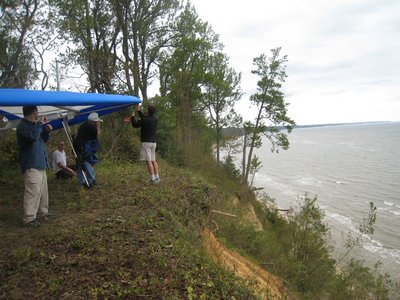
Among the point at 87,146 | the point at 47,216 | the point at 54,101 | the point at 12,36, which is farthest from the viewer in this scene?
the point at 12,36

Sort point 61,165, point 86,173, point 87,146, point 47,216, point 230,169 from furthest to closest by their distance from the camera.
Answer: point 230,169, point 61,165, point 86,173, point 87,146, point 47,216

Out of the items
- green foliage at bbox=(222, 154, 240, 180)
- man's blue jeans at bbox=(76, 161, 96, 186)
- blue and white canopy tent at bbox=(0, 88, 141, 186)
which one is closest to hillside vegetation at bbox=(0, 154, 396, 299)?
man's blue jeans at bbox=(76, 161, 96, 186)

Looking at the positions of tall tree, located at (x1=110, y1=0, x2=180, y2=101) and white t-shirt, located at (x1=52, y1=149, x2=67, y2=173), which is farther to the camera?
tall tree, located at (x1=110, y1=0, x2=180, y2=101)

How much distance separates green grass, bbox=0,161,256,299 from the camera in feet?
12.4

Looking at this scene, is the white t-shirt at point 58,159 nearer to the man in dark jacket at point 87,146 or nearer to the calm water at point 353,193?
the man in dark jacket at point 87,146

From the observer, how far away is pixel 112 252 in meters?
4.51

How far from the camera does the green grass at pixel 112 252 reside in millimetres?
3773

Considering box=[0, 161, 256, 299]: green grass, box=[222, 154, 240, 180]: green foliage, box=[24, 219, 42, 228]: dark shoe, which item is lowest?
box=[222, 154, 240, 180]: green foliage

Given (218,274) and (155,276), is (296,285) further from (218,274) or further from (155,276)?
(155,276)

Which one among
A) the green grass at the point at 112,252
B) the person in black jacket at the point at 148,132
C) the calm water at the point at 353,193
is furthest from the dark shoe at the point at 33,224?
the calm water at the point at 353,193

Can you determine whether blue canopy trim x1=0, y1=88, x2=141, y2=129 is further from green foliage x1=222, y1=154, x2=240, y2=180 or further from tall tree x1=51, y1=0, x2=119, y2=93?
green foliage x1=222, y1=154, x2=240, y2=180

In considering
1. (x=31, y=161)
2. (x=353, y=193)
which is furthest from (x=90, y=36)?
(x=353, y=193)

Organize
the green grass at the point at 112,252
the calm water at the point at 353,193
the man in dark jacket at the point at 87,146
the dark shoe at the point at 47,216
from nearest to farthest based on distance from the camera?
the green grass at the point at 112,252
the dark shoe at the point at 47,216
the man in dark jacket at the point at 87,146
the calm water at the point at 353,193

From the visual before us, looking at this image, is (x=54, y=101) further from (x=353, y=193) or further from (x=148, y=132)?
(x=353, y=193)
